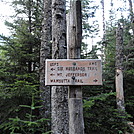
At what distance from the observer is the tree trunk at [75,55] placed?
249 centimetres

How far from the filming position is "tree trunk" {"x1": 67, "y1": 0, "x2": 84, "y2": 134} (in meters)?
2.49

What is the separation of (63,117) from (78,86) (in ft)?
4.80

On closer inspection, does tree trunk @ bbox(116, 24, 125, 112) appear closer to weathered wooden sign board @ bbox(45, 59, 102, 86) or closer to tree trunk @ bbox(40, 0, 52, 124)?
tree trunk @ bbox(40, 0, 52, 124)

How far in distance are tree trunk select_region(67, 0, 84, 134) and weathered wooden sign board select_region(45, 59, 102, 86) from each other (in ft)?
0.58

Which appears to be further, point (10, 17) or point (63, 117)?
point (10, 17)

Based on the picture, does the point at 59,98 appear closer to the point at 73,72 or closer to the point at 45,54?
the point at 73,72

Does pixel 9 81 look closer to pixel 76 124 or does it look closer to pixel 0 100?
pixel 0 100

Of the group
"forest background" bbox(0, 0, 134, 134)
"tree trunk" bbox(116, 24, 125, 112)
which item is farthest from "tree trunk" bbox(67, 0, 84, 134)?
"tree trunk" bbox(116, 24, 125, 112)

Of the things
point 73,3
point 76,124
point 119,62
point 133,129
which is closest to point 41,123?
point 76,124

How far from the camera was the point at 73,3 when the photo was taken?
2660 millimetres

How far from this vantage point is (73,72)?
2430mm

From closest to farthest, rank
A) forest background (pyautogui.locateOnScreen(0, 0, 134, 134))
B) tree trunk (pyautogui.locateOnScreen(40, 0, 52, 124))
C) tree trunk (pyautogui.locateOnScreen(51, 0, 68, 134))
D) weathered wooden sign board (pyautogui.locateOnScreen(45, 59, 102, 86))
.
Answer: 1. weathered wooden sign board (pyautogui.locateOnScreen(45, 59, 102, 86))
2. tree trunk (pyautogui.locateOnScreen(51, 0, 68, 134))
3. forest background (pyautogui.locateOnScreen(0, 0, 134, 134))
4. tree trunk (pyautogui.locateOnScreen(40, 0, 52, 124))

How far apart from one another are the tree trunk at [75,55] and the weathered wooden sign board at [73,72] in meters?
0.18

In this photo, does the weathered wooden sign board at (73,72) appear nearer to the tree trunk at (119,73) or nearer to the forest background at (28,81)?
the forest background at (28,81)
